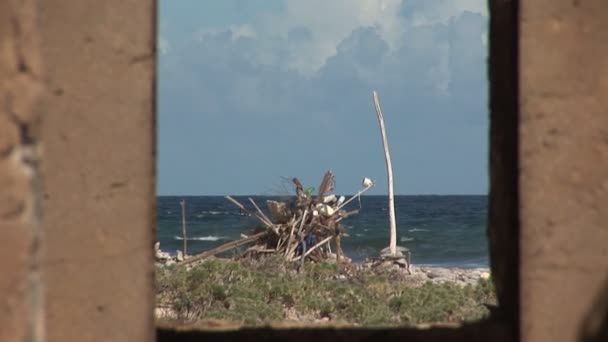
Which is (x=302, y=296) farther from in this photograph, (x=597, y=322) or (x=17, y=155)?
(x=17, y=155)

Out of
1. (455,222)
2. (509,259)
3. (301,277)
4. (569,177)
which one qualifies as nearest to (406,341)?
(509,259)

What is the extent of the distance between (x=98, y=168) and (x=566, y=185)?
1.61m

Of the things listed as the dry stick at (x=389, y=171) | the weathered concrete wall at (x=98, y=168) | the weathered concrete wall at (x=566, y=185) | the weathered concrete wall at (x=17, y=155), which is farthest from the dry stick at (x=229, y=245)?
the weathered concrete wall at (x=17, y=155)

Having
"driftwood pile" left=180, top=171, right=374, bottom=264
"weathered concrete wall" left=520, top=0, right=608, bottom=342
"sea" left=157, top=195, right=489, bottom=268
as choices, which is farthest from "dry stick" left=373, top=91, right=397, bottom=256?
"weathered concrete wall" left=520, top=0, right=608, bottom=342

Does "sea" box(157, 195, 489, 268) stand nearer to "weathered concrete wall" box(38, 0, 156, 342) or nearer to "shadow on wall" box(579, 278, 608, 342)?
"weathered concrete wall" box(38, 0, 156, 342)

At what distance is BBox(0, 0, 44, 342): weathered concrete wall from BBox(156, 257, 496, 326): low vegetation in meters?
7.89

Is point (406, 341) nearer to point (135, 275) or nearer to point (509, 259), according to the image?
point (509, 259)

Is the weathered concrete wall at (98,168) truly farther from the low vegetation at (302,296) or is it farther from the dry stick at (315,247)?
the dry stick at (315,247)

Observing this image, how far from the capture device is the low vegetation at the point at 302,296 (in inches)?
446

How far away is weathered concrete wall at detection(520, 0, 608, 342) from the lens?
3.31 m

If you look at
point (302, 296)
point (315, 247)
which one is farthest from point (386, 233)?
point (302, 296)

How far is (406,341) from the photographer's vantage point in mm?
4203

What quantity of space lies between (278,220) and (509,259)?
37.3ft

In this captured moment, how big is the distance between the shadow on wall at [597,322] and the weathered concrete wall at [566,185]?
0.04ft
